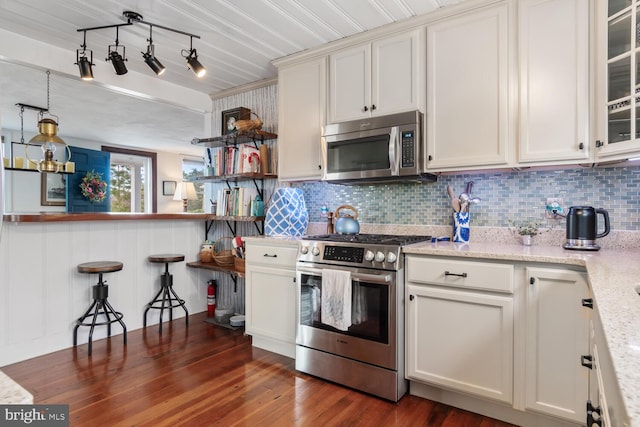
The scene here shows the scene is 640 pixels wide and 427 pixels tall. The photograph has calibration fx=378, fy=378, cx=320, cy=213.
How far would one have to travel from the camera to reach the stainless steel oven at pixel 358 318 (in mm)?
2170

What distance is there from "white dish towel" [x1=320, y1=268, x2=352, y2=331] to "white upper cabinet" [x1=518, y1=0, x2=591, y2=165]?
4.05ft

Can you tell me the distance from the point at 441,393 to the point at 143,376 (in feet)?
6.16

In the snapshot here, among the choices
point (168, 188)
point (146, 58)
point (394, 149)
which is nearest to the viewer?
point (394, 149)

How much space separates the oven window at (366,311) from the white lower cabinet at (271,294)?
0.98 ft

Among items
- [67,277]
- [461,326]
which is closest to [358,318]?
[461,326]

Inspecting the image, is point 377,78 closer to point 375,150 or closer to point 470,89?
point 375,150

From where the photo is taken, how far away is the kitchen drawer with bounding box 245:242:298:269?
108 inches

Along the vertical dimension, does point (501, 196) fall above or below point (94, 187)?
below

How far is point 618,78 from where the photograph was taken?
5.94 feet

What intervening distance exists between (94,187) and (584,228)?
23.1 ft

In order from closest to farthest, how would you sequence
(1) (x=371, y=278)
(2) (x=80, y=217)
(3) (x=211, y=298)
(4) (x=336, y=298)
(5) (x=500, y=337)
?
1. (5) (x=500, y=337)
2. (1) (x=371, y=278)
3. (4) (x=336, y=298)
4. (2) (x=80, y=217)
5. (3) (x=211, y=298)

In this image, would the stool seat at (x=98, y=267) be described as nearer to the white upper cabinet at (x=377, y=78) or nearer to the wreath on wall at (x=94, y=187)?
the white upper cabinet at (x=377, y=78)

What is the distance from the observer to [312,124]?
2980 millimetres

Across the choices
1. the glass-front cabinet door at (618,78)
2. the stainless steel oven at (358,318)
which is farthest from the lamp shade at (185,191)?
the glass-front cabinet door at (618,78)
